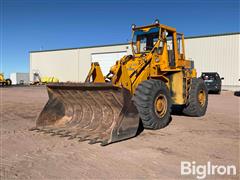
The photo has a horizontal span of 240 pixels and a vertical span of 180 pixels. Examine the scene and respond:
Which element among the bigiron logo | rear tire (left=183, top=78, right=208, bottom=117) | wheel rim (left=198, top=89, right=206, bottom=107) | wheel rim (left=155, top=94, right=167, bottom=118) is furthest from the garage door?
the bigiron logo

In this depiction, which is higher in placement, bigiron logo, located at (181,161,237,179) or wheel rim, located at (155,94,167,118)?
wheel rim, located at (155,94,167,118)

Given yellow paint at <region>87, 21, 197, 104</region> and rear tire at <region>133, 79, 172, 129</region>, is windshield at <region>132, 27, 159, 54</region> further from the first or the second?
rear tire at <region>133, 79, 172, 129</region>

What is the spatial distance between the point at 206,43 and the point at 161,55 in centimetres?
2207

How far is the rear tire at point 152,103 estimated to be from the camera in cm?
686

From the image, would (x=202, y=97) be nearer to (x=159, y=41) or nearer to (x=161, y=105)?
(x=159, y=41)

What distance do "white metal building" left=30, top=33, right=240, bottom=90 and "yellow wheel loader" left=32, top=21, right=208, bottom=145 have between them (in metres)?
19.6

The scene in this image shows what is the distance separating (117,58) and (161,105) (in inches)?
1128

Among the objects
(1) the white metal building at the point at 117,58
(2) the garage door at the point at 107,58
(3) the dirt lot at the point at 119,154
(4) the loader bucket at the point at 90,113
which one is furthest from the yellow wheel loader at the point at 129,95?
(2) the garage door at the point at 107,58

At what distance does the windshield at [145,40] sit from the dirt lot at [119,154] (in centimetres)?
270

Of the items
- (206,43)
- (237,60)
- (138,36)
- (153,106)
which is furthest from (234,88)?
(153,106)

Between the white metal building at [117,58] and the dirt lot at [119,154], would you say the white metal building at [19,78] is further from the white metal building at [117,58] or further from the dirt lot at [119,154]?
the dirt lot at [119,154]

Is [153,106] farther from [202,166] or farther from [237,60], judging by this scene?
[237,60]

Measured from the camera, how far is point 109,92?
6598mm

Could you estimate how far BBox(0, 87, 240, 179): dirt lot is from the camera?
4387mm
